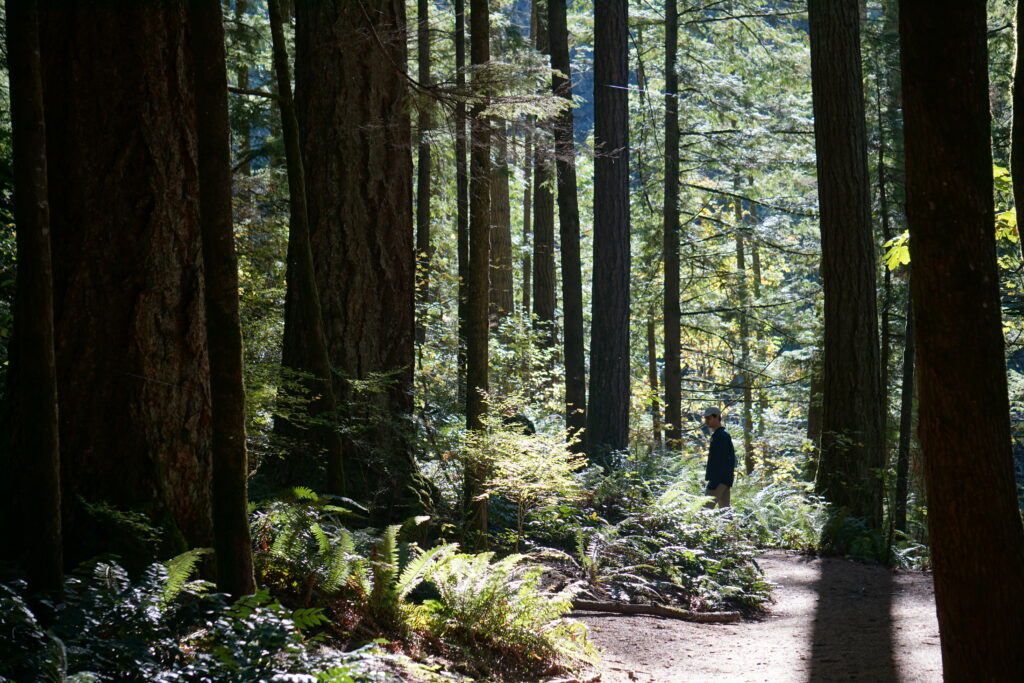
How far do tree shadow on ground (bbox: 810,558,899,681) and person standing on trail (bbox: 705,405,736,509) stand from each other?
2258 mm

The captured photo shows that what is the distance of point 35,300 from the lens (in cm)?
350

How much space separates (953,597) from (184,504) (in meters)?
3.89

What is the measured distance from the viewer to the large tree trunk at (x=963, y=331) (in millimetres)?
3459

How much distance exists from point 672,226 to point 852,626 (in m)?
15.3

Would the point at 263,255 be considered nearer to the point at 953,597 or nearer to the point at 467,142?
the point at 467,142

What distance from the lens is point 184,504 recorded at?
4.65m

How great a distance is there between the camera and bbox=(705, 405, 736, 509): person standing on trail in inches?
491

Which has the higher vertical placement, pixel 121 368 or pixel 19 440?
pixel 121 368

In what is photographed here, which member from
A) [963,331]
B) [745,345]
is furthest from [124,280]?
[745,345]

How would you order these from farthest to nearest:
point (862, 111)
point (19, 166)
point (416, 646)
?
1. point (862, 111)
2. point (416, 646)
3. point (19, 166)

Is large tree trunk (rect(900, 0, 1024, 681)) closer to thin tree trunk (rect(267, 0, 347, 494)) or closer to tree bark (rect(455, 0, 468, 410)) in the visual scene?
thin tree trunk (rect(267, 0, 347, 494))

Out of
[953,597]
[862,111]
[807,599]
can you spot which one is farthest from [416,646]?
[862,111]

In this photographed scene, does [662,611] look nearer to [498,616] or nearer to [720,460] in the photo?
[498,616]

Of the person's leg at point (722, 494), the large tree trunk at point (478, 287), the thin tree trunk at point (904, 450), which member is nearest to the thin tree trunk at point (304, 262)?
the large tree trunk at point (478, 287)
